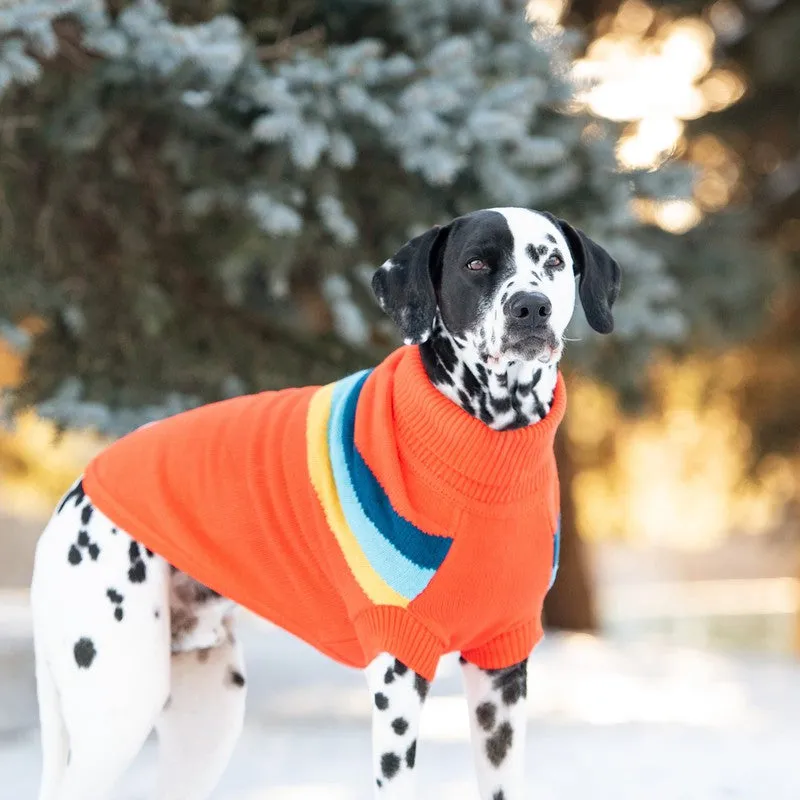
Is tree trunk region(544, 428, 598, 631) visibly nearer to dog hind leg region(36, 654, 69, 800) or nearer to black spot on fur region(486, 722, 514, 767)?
black spot on fur region(486, 722, 514, 767)

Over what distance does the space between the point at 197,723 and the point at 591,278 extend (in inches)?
61.0

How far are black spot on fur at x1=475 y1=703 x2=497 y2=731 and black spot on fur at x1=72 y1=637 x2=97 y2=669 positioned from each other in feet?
3.02

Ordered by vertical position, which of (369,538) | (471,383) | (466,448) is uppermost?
(471,383)

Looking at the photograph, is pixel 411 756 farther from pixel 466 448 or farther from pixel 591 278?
pixel 591 278

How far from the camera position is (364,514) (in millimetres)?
2574

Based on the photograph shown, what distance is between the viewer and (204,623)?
9.53 ft

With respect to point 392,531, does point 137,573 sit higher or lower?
lower

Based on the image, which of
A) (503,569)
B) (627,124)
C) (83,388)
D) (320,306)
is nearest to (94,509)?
(503,569)

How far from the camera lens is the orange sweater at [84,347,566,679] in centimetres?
251

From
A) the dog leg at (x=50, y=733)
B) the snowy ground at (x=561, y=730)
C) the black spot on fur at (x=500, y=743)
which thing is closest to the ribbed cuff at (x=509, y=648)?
the black spot on fur at (x=500, y=743)

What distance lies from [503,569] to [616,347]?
4124 millimetres

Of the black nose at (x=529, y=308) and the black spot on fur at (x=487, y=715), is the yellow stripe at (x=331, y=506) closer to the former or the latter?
the black spot on fur at (x=487, y=715)

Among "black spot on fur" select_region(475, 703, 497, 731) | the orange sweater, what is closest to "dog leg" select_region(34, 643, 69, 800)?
the orange sweater

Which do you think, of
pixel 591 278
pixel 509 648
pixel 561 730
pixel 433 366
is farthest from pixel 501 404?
pixel 561 730
